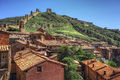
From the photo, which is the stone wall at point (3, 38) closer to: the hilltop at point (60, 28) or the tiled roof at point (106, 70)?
the tiled roof at point (106, 70)

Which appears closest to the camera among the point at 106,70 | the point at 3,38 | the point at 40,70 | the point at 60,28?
the point at 3,38

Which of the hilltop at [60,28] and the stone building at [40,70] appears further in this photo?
the hilltop at [60,28]

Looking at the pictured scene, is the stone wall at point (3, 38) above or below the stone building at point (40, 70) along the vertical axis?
above

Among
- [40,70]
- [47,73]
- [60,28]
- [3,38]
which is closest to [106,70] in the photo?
[47,73]

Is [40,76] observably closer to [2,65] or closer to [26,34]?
[2,65]

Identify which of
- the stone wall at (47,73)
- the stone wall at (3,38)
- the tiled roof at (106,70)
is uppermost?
the stone wall at (3,38)

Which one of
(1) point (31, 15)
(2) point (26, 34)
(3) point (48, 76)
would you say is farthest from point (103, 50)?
(1) point (31, 15)

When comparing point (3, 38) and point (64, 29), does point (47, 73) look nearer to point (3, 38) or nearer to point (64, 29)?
point (3, 38)

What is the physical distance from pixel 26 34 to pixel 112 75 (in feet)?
134

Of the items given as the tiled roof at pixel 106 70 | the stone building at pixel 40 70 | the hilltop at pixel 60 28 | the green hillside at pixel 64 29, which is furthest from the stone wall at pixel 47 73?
the green hillside at pixel 64 29

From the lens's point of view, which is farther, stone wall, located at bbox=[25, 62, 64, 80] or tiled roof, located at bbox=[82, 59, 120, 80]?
tiled roof, located at bbox=[82, 59, 120, 80]

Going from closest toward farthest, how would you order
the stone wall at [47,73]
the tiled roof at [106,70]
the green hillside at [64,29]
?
the stone wall at [47,73] → the tiled roof at [106,70] → the green hillside at [64,29]

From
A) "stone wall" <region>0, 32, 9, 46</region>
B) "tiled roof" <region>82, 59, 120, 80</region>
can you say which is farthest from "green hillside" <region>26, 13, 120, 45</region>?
"stone wall" <region>0, 32, 9, 46</region>

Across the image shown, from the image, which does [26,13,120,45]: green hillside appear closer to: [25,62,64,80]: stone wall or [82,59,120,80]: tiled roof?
[82,59,120,80]: tiled roof
